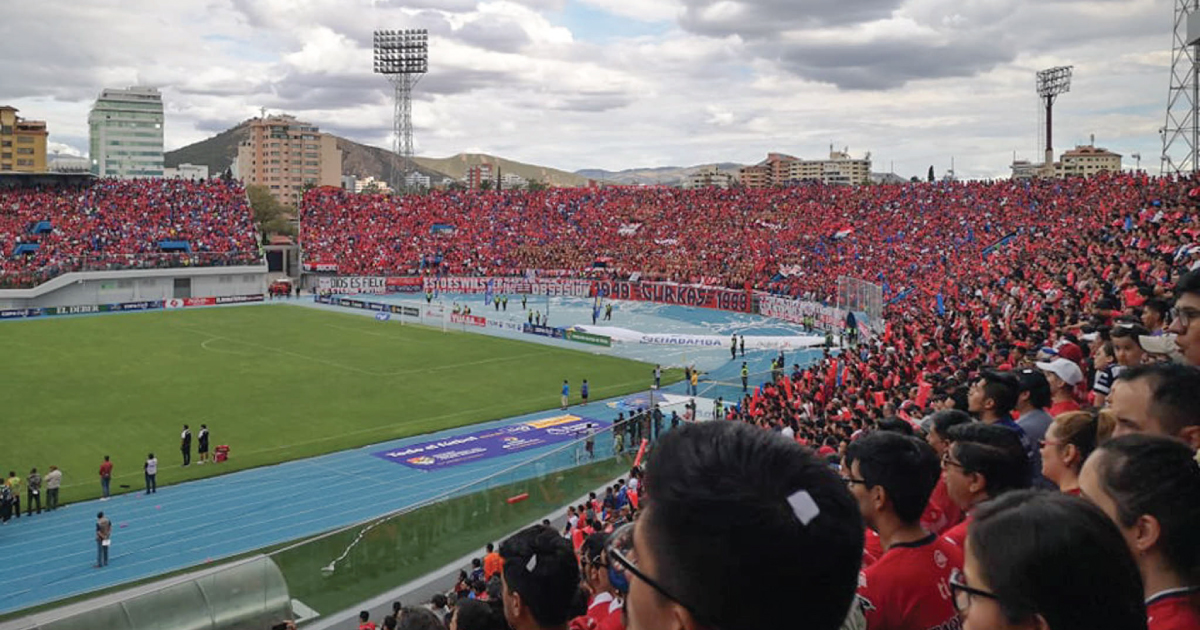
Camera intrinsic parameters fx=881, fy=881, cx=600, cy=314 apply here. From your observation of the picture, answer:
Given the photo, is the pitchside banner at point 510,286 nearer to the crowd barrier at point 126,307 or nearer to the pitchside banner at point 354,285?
the pitchside banner at point 354,285

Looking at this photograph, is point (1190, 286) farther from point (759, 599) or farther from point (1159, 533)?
point (759, 599)

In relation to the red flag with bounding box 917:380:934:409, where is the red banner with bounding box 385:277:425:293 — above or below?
above

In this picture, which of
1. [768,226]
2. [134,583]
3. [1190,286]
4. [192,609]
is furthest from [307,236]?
[1190,286]

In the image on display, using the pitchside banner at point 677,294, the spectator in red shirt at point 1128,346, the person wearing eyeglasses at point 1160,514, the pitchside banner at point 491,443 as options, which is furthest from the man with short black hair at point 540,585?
the pitchside banner at point 677,294

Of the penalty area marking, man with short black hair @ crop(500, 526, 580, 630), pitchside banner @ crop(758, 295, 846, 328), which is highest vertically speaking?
man with short black hair @ crop(500, 526, 580, 630)

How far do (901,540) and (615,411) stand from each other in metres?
27.1

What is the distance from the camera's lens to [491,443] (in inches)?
1054

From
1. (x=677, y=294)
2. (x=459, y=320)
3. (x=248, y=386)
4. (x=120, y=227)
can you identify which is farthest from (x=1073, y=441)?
(x=120, y=227)

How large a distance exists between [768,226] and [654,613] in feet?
232

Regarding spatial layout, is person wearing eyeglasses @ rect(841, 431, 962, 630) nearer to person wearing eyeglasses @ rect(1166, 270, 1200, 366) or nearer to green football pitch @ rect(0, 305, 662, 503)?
person wearing eyeglasses @ rect(1166, 270, 1200, 366)

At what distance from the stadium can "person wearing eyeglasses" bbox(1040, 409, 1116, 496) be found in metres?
0.02

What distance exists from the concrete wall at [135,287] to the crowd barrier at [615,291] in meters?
5.98

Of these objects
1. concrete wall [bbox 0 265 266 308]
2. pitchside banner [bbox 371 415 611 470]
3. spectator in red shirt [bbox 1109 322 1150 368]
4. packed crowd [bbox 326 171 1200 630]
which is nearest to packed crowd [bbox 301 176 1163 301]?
concrete wall [bbox 0 265 266 308]

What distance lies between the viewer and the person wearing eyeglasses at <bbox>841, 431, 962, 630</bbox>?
3557 mm
